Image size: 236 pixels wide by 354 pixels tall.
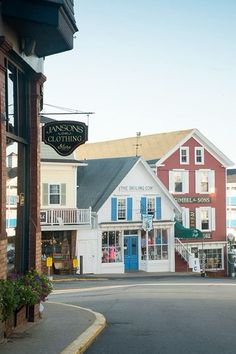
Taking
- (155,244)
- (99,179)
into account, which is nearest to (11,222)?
(155,244)

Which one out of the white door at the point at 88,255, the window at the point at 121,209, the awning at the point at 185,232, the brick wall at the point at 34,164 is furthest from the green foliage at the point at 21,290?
the awning at the point at 185,232

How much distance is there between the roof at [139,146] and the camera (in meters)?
46.9

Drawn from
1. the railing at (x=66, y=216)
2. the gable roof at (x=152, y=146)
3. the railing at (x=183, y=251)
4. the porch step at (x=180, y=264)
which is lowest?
the porch step at (x=180, y=264)

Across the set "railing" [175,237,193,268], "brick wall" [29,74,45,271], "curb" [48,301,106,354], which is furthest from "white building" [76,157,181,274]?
"curb" [48,301,106,354]

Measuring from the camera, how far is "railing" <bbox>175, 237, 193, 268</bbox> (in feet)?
143

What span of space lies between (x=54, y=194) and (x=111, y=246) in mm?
5351

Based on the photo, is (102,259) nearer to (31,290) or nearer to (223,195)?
(223,195)

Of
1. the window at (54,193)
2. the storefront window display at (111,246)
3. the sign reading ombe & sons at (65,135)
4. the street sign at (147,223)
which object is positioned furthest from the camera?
the street sign at (147,223)

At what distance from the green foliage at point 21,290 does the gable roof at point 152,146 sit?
34564 mm

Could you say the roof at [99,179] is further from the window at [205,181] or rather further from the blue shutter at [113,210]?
the window at [205,181]

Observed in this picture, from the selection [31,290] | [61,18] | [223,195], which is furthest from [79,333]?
[223,195]

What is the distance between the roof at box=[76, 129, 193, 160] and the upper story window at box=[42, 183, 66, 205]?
32.1 ft

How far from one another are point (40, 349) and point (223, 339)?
317 cm

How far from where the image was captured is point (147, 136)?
51.3 metres
